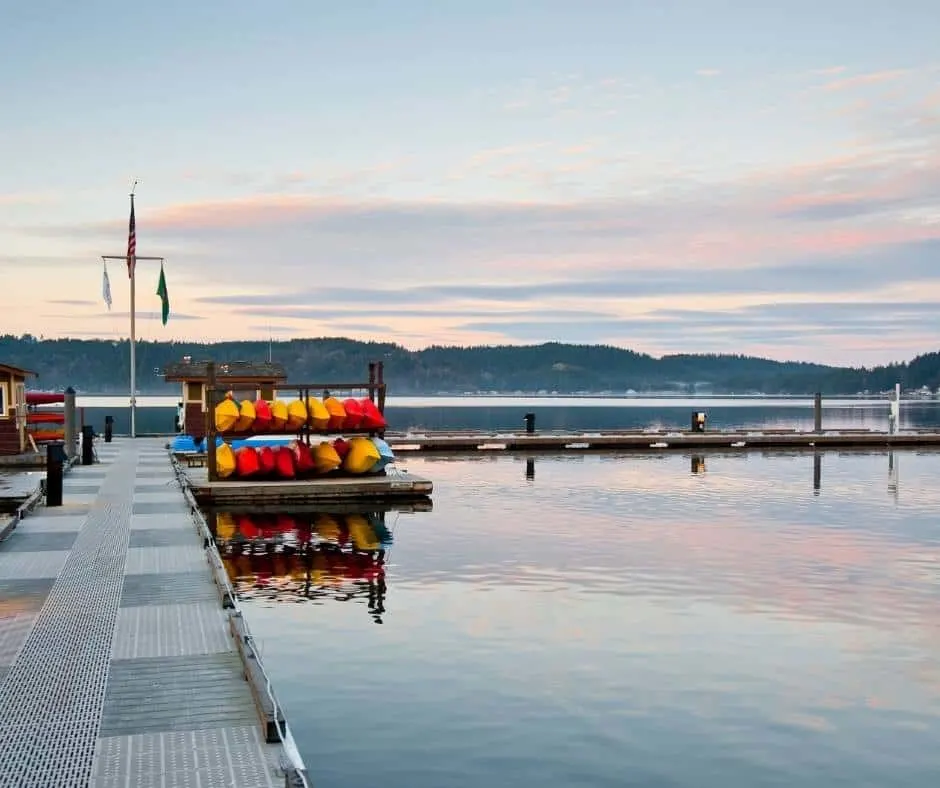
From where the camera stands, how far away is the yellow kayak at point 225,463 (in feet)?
88.5

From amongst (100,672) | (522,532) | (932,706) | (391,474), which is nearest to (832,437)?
(391,474)

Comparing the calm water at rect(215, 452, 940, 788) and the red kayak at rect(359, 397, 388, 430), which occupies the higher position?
the red kayak at rect(359, 397, 388, 430)

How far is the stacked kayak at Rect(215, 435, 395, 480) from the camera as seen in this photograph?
88.9ft

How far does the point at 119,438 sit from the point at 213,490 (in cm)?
2413

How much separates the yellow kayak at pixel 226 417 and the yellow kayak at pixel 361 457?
312 centimetres

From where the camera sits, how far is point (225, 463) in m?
27.0

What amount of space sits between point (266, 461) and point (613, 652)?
1618cm

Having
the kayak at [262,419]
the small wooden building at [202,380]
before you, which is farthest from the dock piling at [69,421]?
the kayak at [262,419]

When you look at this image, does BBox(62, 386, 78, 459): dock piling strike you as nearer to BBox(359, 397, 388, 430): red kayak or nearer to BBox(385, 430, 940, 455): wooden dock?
BBox(359, 397, 388, 430): red kayak

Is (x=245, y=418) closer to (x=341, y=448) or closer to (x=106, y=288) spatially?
(x=341, y=448)

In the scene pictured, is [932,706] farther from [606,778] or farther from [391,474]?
[391,474]

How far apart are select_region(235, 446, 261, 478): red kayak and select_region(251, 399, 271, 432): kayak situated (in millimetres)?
768

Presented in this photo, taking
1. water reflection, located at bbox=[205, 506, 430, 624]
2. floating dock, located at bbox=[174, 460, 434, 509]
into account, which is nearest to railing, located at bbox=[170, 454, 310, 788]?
water reflection, located at bbox=[205, 506, 430, 624]

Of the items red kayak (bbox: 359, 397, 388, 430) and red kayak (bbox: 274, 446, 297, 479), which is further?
red kayak (bbox: 359, 397, 388, 430)
